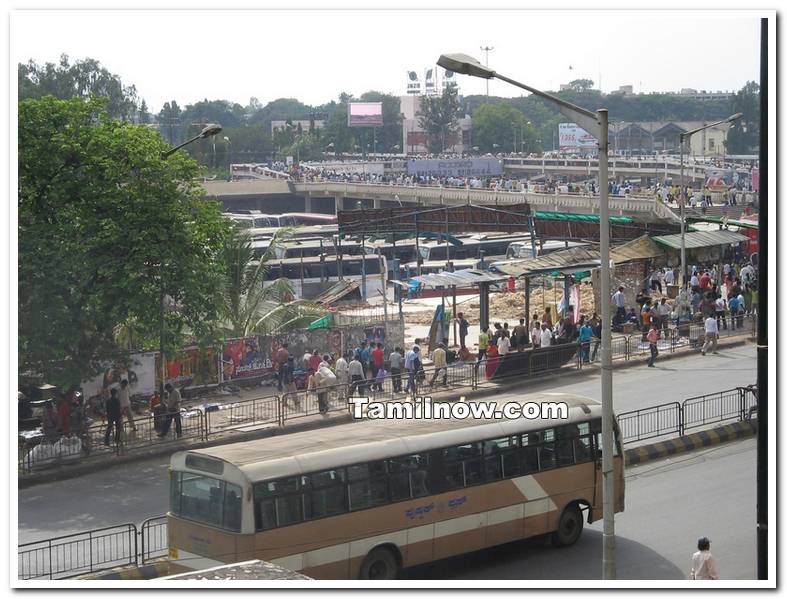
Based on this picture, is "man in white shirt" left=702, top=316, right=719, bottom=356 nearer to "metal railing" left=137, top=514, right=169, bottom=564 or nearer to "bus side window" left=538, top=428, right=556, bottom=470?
"bus side window" left=538, top=428, right=556, bottom=470

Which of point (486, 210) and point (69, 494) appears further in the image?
point (486, 210)

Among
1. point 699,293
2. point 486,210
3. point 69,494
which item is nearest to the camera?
point 69,494

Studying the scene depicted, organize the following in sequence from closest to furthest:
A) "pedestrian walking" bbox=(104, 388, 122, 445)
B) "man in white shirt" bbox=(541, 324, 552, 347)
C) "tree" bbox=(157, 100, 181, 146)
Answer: "pedestrian walking" bbox=(104, 388, 122, 445) → "man in white shirt" bbox=(541, 324, 552, 347) → "tree" bbox=(157, 100, 181, 146)

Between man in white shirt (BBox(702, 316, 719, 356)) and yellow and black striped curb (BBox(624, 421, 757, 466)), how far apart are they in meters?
6.72

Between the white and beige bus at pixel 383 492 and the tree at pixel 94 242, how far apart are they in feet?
24.5

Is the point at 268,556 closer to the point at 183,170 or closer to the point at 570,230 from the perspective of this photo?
the point at 183,170

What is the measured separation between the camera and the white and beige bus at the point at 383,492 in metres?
13.6

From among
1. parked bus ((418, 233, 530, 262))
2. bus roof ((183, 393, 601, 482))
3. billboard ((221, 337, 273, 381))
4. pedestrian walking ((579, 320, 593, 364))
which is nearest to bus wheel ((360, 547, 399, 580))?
bus roof ((183, 393, 601, 482))

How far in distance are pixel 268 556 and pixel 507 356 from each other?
1372 cm

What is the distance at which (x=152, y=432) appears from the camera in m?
22.2

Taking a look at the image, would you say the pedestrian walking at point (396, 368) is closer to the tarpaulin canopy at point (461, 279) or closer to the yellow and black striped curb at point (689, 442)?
the tarpaulin canopy at point (461, 279)

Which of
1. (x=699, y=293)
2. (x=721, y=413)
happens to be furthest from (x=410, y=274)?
(x=721, y=413)

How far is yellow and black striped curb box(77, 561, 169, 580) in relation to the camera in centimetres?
Result: 1482

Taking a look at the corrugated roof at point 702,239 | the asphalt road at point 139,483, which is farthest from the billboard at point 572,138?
the asphalt road at point 139,483
